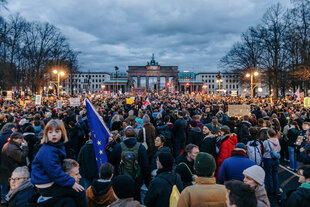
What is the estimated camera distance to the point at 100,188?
11.4 feet

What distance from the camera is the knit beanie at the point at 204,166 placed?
298 cm

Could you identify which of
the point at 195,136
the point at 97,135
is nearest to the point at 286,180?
the point at 195,136

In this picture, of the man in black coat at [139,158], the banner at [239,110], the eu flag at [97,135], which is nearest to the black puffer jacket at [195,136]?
the man in black coat at [139,158]

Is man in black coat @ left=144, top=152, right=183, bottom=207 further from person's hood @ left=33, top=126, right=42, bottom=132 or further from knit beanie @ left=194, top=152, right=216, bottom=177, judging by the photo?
person's hood @ left=33, top=126, right=42, bottom=132

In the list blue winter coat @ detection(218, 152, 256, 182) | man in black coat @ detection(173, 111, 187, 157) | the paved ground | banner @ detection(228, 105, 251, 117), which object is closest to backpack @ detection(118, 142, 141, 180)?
blue winter coat @ detection(218, 152, 256, 182)

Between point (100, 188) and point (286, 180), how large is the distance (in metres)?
6.76

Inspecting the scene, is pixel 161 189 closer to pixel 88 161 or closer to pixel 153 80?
pixel 88 161

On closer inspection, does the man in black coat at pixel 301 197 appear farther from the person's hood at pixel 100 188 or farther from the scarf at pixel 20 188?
the scarf at pixel 20 188

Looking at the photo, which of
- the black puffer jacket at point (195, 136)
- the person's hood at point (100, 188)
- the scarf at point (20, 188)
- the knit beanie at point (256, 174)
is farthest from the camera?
the black puffer jacket at point (195, 136)

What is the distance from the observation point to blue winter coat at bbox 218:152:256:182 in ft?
14.1

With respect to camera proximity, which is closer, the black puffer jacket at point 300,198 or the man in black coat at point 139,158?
the black puffer jacket at point 300,198

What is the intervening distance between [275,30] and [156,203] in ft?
118

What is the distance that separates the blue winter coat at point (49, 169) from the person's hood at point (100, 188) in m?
0.76

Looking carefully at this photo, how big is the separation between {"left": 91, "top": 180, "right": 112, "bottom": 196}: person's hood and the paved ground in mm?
4670
